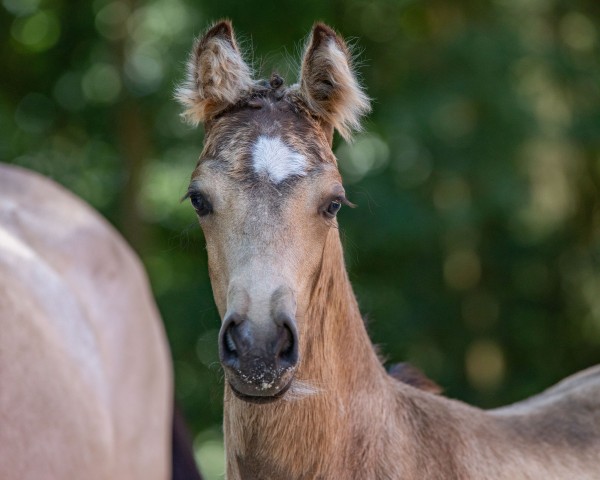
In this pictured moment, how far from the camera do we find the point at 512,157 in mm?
10438

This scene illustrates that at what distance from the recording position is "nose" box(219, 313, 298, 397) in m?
2.97

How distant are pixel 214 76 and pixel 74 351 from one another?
4.70 feet

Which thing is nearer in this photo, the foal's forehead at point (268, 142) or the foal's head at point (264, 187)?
the foal's head at point (264, 187)

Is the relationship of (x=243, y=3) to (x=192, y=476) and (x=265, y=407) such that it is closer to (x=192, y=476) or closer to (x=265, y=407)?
(x=192, y=476)

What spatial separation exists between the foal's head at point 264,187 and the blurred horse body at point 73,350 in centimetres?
98

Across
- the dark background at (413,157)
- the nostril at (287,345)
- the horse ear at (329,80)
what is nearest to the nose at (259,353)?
the nostril at (287,345)

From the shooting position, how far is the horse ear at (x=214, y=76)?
3.59 metres

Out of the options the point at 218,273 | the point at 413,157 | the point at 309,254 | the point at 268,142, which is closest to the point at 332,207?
the point at 309,254

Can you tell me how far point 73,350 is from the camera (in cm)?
430

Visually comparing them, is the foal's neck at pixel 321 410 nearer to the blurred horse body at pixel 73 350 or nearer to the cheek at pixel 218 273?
the cheek at pixel 218 273

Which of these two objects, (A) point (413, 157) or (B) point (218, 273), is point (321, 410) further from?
(A) point (413, 157)

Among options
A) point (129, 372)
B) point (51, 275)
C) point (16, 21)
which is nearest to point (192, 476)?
point (129, 372)

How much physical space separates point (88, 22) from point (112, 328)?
7.61 m

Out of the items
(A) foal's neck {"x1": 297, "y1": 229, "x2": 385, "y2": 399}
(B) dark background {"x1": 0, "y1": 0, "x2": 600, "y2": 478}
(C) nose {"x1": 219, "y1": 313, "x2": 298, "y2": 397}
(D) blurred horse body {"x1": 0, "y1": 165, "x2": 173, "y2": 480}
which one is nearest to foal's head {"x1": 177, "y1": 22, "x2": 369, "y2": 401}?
(C) nose {"x1": 219, "y1": 313, "x2": 298, "y2": 397}
